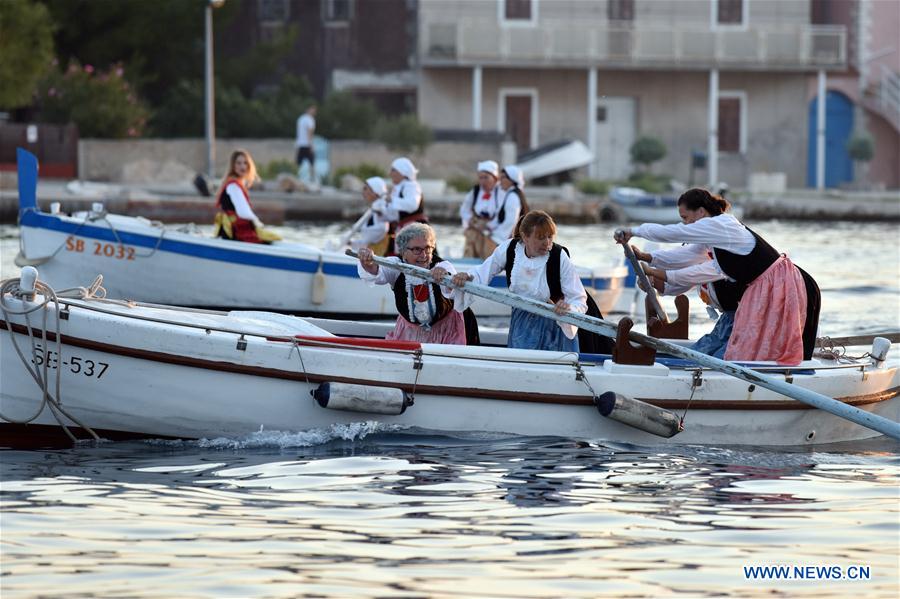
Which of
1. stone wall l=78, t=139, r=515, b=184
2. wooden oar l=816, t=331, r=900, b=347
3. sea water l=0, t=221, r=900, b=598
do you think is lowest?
sea water l=0, t=221, r=900, b=598

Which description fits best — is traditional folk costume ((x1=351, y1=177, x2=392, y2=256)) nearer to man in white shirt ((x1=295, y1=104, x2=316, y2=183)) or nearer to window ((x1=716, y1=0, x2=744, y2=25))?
man in white shirt ((x1=295, y1=104, x2=316, y2=183))

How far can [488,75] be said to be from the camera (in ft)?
133

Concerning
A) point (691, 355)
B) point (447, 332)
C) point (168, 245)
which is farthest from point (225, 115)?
point (691, 355)

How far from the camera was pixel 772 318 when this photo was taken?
32.5 ft

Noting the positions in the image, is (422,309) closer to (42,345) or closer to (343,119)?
(42,345)

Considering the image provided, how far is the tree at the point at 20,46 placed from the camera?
29750mm

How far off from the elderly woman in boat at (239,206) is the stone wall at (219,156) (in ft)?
59.0

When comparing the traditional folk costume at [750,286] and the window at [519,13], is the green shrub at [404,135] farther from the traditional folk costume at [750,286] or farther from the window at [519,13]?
the traditional folk costume at [750,286]

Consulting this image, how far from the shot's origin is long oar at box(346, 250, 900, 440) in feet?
30.9

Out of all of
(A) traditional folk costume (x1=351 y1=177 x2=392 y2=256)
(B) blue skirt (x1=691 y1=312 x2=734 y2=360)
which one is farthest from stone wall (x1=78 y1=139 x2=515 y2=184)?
(B) blue skirt (x1=691 y1=312 x2=734 y2=360)

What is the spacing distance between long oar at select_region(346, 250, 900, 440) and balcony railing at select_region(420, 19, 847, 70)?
98.3ft

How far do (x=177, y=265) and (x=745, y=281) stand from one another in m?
8.19

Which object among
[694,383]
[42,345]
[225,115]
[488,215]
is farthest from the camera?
[225,115]

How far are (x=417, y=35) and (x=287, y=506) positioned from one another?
33.4 m
